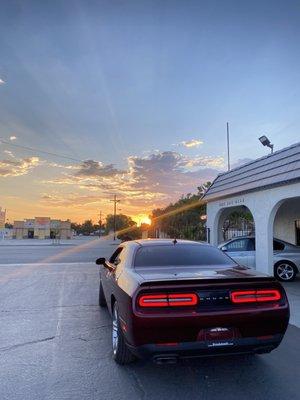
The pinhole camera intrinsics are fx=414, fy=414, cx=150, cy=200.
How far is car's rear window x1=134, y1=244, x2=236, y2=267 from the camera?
18.1 ft

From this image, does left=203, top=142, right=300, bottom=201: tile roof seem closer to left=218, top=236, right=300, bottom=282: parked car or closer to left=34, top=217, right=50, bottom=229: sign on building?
left=218, top=236, right=300, bottom=282: parked car

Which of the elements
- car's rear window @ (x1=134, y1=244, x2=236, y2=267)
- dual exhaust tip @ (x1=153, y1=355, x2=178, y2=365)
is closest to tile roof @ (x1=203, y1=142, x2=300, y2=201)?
car's rear window @ (x1=134, y1=244, x2=236, y2=267)

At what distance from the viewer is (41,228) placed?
342 ft

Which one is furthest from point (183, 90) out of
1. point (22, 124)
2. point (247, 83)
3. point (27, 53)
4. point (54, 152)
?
point (54, 152)

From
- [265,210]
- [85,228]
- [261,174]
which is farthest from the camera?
[85,228]

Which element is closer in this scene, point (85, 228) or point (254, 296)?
point (254, 296)

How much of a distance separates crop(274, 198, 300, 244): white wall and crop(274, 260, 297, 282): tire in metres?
3.68

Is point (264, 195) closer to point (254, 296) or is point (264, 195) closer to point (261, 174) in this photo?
point (261, 174)

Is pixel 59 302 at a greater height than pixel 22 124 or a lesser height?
lesser

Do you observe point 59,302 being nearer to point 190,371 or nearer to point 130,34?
point 190,371

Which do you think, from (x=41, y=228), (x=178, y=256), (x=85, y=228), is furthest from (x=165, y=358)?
(x=85, y=228)

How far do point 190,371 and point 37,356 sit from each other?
2.00m

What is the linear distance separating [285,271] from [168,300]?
9518mm

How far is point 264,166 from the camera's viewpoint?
42.1ft
